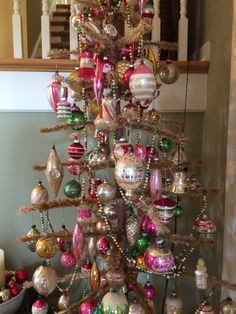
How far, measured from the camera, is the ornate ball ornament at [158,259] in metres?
0.72

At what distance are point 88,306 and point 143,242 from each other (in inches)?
8.3

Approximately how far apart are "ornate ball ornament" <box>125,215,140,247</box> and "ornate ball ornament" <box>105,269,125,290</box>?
0.07 meters

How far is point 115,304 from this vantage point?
732mm

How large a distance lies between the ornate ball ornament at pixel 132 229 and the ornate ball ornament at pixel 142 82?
10.7 inches

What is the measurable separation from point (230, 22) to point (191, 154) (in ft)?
1.52

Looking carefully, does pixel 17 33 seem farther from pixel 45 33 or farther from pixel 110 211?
pixel 110 211

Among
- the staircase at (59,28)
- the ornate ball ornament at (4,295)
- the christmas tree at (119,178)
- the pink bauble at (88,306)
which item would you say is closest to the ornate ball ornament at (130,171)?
the christmas tree at (119,178)

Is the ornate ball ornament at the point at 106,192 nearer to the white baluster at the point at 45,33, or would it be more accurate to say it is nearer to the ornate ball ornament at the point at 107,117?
the ornate ball ornament at the point at 107,117

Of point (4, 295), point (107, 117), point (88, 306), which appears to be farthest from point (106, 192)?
point (4, 295)

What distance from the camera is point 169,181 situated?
2.81 ft

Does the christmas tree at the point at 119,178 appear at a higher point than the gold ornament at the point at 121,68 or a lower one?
lower

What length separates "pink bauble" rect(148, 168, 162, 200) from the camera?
0.76 m

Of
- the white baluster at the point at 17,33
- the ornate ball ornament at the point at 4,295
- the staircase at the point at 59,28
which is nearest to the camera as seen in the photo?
the ornate ball ornament at the point at 4,295

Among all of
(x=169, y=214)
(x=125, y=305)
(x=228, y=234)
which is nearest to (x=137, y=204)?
(x=169, y=214)
